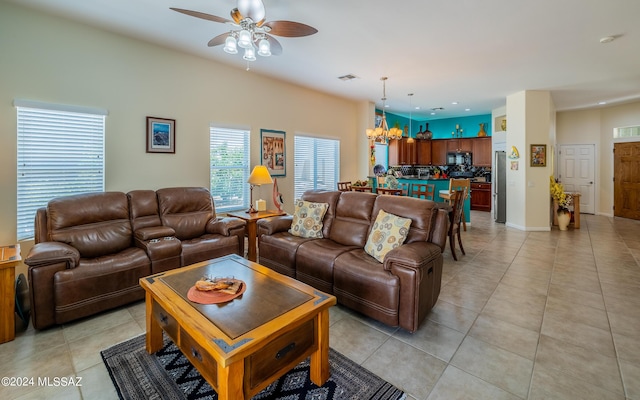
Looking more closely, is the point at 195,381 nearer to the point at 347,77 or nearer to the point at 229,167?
the point at 229,167

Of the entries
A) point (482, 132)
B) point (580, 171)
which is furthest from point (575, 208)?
point (482, 132)

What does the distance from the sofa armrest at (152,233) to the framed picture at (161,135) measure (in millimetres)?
1261

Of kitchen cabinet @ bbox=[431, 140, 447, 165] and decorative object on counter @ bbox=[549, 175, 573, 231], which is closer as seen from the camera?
decorative object on counter @ bbox=[549, 175, 573, 231]

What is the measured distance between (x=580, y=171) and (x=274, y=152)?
8788 mm

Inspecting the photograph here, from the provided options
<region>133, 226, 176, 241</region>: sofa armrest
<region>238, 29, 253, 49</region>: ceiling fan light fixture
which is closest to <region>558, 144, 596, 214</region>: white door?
<region>238, 29, 253, 49</region>: ceiling fan light fixture

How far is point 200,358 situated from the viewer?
5.34ft

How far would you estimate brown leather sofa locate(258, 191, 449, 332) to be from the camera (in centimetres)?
238

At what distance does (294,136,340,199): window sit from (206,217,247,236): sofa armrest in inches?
88.4

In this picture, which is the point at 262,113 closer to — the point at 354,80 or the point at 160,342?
the point at 354,80

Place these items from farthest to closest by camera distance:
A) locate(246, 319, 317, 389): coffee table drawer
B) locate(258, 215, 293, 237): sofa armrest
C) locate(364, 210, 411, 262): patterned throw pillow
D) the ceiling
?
locate(258, 215, 293, 237): sofa armrest
the ceiling
locate(364, 210, 411, 262): patterned throw pillow
locate(246, 319, 317, 389): coffee table drawer

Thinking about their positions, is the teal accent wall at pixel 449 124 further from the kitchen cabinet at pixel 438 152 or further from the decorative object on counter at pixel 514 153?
Answer: the decorative object on counter at pixel 514 153

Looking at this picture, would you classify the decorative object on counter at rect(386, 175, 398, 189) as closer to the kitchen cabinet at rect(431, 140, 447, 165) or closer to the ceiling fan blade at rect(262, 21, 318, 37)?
the ceiling fan blade at rect(262, 21, 318, 37)

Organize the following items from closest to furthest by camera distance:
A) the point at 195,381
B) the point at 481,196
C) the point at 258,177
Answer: the point at 195,381, the point at 258,177, the point at 481,196

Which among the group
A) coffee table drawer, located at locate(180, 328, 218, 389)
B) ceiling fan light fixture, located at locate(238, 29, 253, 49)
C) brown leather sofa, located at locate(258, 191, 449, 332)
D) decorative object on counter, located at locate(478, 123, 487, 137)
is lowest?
coffee table drawer, located at locate(180, 328, 218, 389)
